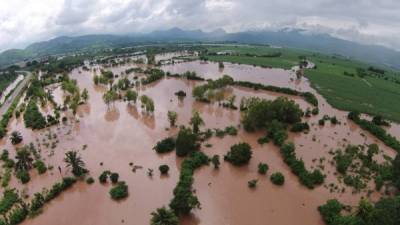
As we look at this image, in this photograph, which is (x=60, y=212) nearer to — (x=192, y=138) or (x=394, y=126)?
(x=192, y=138)

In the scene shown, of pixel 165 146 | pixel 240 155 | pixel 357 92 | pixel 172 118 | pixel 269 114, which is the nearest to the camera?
pixel 240 155

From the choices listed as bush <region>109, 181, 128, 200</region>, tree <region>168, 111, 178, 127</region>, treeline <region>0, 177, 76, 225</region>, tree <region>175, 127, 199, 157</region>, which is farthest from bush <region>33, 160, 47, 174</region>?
tree <region>168, 111, 178, 127</region>

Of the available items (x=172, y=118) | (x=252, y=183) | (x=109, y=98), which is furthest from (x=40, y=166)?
(x=252, y=183)

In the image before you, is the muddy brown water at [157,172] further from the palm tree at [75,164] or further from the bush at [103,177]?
the palm tree at [75,164]

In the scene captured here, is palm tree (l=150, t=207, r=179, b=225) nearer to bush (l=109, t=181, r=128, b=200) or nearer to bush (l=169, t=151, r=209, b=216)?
bush (l=169, t=151, r=209, b=216)

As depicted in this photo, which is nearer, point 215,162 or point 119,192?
point 119,192

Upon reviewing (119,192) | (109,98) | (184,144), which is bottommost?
(119,192)

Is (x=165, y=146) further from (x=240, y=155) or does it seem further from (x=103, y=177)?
(x=240, y=155)
